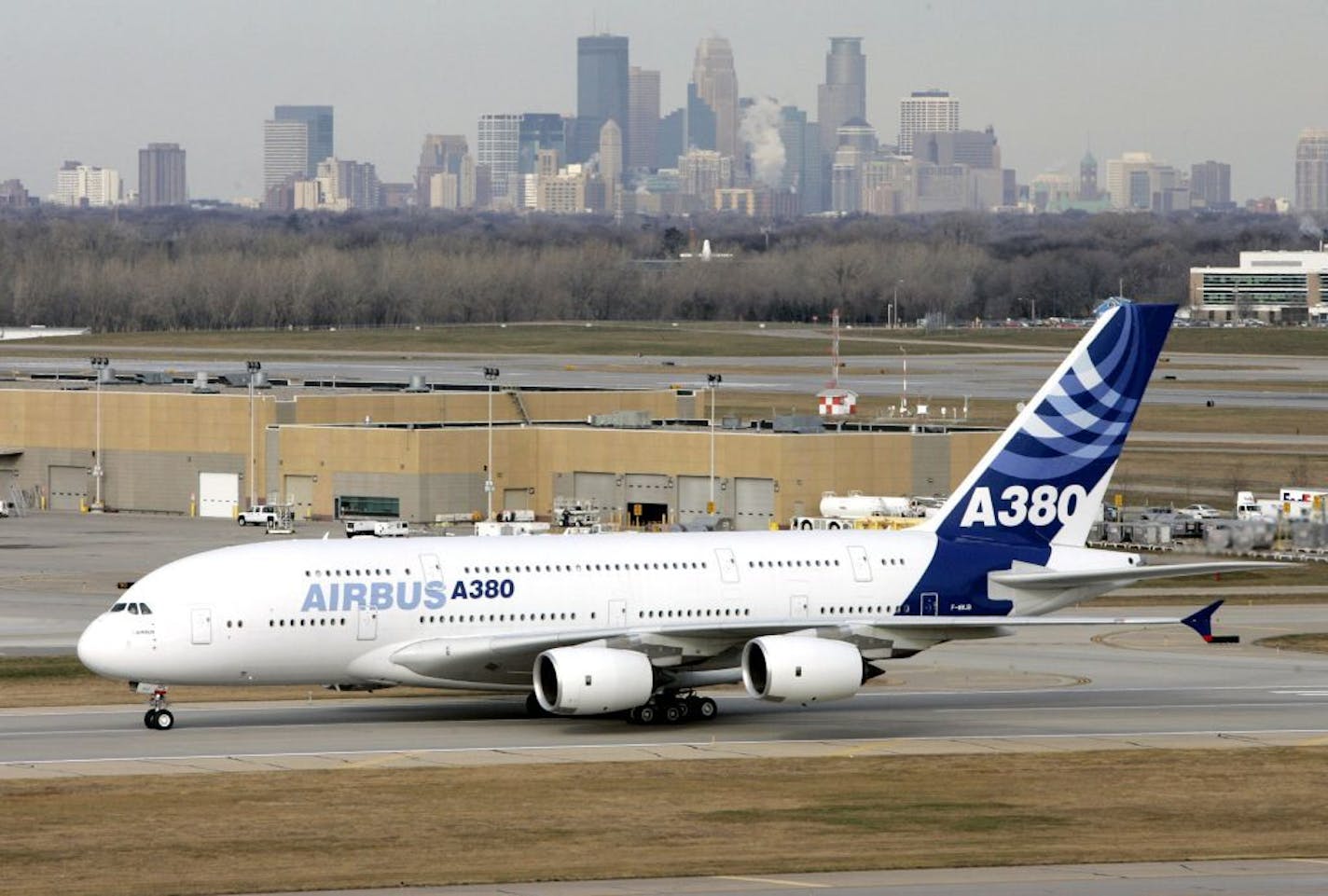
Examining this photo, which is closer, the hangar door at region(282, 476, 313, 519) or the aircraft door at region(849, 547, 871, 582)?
the aircraft door at region(849, 547, 871, 582)

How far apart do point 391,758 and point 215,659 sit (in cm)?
486

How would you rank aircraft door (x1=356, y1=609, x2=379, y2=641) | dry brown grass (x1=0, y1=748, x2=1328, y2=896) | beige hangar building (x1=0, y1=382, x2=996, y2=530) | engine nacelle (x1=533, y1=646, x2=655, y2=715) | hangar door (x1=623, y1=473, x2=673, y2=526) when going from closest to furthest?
dry brown grass (x1=0, y1=748, x2=1328, y2=896) < engine nacelle (x1=533, y1=646, x2=655, y2=715) < aircraft door (x1=356, y1=609, x2=379, y2=641) < beige hangar building (x1=0, y1=382, x2=996, y2=530) < hangar door (x1=623, y1=473, x2=673, y2=526)

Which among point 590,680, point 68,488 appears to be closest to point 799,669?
point 590,680

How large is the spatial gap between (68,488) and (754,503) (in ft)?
132

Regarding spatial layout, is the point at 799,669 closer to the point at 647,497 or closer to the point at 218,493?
the point at 647,497

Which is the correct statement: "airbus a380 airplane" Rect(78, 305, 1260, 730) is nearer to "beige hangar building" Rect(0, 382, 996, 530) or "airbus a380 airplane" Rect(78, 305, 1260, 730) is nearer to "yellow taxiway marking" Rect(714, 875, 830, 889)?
"yellow taxiway marking" Rect(714, 875, 830, 889)

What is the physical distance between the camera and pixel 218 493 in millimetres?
124500

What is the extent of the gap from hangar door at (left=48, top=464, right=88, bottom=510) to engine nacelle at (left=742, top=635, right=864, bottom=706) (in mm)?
84866

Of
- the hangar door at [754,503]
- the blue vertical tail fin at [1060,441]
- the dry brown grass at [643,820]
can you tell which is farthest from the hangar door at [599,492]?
the dry brown grass at [643,820]

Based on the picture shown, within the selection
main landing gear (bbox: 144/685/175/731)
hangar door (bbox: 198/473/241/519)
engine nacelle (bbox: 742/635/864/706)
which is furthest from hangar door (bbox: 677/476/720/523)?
engine nacelle (bbox: 742/635/864/706)

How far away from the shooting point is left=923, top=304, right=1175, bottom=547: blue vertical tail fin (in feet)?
184

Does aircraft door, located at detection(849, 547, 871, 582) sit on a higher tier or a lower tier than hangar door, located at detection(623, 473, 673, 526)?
higher

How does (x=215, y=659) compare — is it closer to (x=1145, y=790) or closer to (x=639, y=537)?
(x=639, y=537)

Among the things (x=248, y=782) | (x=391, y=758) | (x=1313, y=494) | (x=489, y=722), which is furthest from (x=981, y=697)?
(x=1313, y=494)
